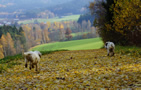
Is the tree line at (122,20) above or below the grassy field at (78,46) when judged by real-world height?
above

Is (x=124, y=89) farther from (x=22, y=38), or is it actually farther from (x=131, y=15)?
(x=22, y=38)

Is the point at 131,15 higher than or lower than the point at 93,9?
lower

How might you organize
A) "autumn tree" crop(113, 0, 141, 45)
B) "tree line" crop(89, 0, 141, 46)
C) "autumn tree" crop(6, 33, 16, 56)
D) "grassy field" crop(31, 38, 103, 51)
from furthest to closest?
"autumn tree" crop(6, 33, 16, 56)
"grassy field" crop(31, 38, 103, 51)
"tree line" crop(89, 0, 141, 46)
"autumn tree" crop(113, 0, 141, 45)

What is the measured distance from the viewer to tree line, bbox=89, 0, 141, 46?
24391 mm

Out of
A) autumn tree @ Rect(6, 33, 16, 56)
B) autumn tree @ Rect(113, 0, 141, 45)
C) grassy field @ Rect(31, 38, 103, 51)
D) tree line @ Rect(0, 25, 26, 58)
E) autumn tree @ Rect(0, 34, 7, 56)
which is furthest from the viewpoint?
autumn tree @ Rect(6, 33, 16, 56)

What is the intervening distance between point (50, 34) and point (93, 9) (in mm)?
146093

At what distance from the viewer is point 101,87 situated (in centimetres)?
637

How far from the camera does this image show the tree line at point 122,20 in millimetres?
24391

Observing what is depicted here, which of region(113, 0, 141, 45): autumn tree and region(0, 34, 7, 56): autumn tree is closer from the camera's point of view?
region(113, 0, 141, 45): autumn tree

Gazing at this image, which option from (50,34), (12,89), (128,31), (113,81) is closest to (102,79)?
(113,81)

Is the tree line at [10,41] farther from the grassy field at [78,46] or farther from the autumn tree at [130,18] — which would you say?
the autumn tree at [130,18]

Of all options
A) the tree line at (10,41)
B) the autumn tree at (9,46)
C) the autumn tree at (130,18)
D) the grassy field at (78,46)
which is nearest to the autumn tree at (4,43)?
the tree line at (10,41)

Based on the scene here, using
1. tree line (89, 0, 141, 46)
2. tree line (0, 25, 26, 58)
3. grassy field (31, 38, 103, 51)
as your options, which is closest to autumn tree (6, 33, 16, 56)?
tree line (0, 25, 26, 58)

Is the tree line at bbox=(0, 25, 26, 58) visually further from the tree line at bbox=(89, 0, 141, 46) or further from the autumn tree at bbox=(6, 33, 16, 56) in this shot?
the tree line at bbox=(89, 0, 141, 46)
